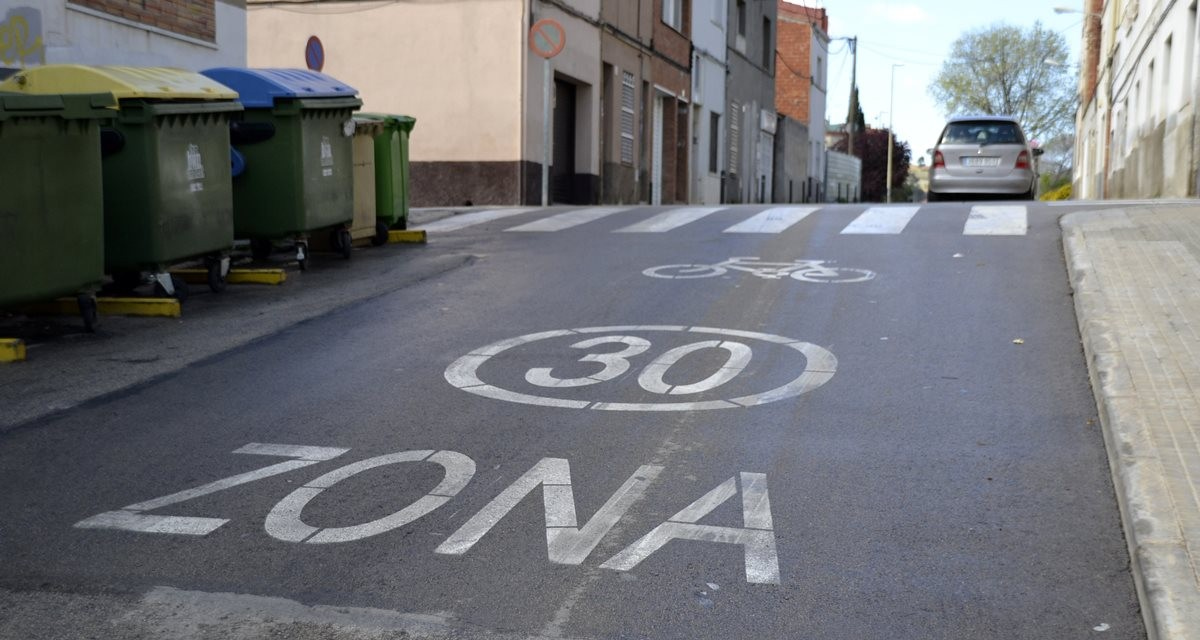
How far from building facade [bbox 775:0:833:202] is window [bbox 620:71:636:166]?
2508 centimetres

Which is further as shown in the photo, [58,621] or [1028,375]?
[1028,375]

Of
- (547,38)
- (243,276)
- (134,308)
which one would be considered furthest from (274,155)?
(547,38)

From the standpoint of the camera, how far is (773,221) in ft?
41.4

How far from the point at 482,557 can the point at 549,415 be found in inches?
64.3

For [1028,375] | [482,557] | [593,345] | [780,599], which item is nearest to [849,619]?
[780,599]

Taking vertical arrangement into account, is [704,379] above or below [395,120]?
below

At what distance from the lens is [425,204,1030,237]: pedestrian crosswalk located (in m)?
11.5

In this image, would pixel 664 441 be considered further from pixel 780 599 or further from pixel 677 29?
pixel 677 29

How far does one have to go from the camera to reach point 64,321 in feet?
25.1

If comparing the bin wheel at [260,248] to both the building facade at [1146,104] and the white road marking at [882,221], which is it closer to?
the white road marking at [882,221]

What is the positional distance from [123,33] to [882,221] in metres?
7.70

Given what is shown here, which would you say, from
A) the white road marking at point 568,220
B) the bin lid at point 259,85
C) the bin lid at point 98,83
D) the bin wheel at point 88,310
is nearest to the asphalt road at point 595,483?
the bin wheel at point 88,310

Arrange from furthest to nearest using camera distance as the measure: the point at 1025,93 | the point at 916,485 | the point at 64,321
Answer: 1. the point at 1025,93
2. the point at 64,321
3. the point at 916,485

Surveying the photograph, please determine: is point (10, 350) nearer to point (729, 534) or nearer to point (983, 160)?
point (729, 534)
